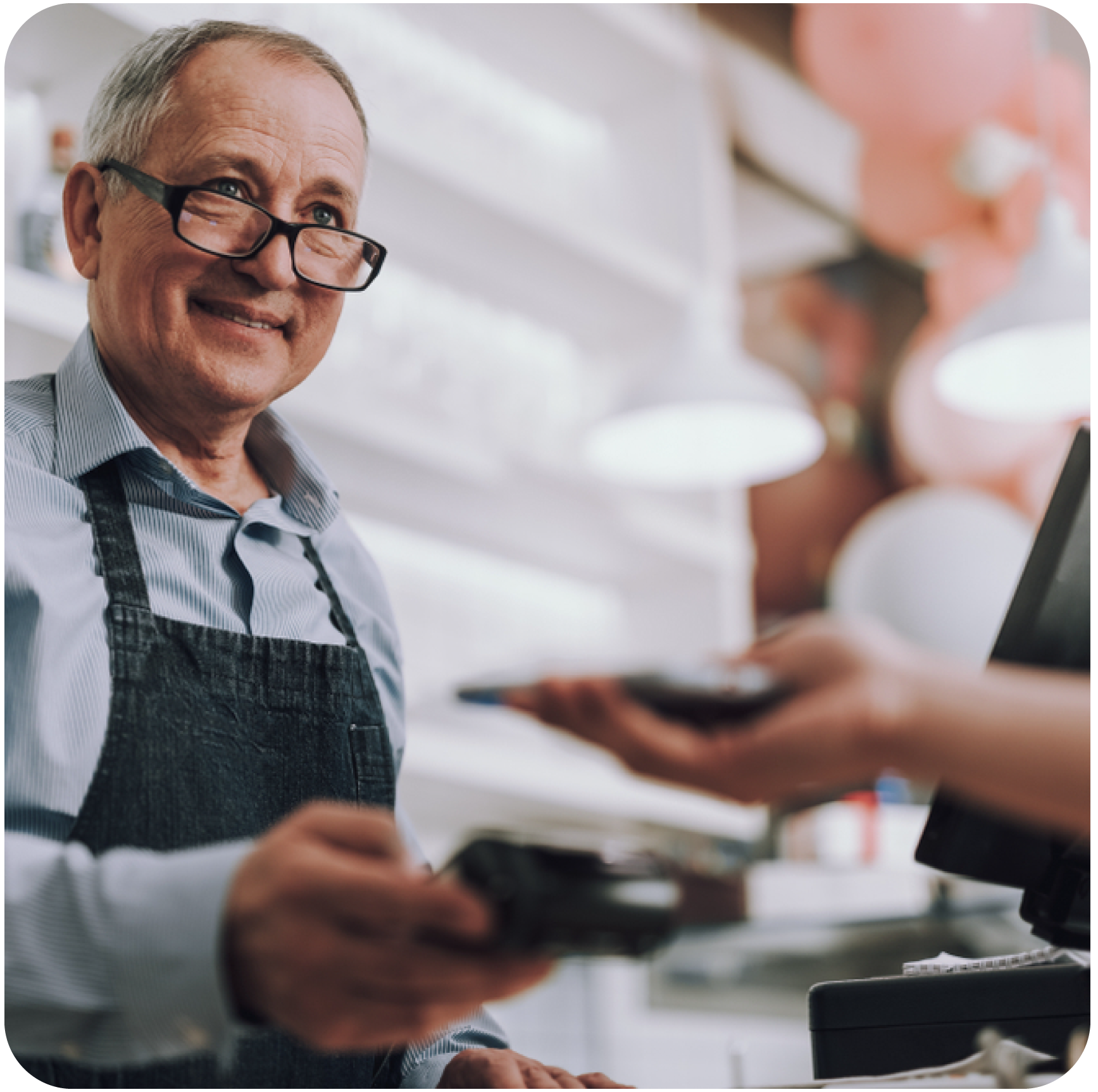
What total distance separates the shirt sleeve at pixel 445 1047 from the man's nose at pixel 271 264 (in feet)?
1.56

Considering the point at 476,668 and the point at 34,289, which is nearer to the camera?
the point at 34,289

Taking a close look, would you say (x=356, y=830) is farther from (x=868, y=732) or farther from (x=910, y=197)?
(x=910, y=197)

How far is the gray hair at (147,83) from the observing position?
2.65 feet

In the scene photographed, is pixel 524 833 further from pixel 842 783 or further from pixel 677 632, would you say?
pixel 677 632

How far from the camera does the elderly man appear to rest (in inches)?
19.2

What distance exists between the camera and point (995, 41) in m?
2.21

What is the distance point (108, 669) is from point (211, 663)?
62 mm

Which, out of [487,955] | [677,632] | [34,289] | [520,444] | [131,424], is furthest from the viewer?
[677,632]

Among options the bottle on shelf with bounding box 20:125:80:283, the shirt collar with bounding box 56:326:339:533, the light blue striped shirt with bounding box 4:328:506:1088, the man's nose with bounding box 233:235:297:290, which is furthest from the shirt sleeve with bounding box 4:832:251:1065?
the bottle on shelf with bounding box 20:125:80:283

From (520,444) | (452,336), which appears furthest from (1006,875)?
(520,444)

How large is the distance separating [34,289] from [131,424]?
0.65 metres

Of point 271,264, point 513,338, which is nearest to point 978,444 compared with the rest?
point 513,338

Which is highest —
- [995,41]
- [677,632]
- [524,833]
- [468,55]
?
[995,41]

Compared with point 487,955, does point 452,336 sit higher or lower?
higher
